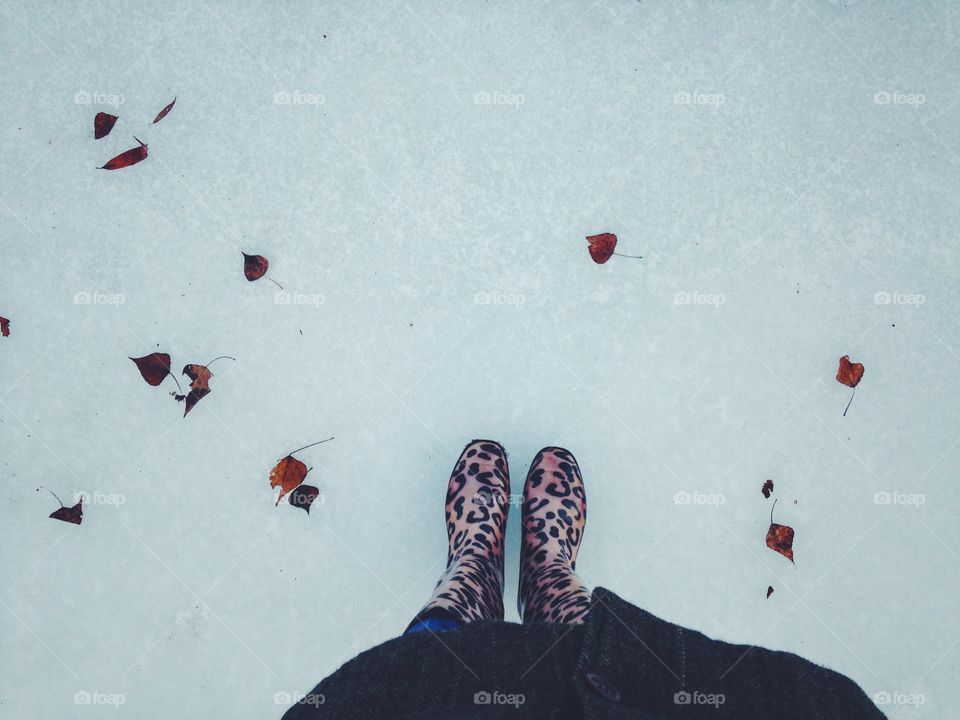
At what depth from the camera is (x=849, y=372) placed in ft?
5.60

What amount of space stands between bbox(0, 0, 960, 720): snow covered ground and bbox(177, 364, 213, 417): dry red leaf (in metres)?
0.03

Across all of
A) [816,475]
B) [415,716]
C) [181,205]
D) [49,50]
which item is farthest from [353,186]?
[816,475]

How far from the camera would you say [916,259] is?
172 centimetres

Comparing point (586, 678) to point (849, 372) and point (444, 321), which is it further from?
point (849, 372)

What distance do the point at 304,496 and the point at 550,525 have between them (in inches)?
26.1

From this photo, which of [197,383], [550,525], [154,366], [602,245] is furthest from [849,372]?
[154,366]

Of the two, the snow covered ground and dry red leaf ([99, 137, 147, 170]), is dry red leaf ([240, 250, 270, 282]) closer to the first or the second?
the snow covered ground

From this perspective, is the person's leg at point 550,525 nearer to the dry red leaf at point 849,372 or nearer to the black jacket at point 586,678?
the black jacket at point 586,678

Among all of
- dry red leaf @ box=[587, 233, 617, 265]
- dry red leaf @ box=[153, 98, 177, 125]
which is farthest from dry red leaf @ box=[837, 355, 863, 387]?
dry red leaf @ box=[153, 98, 177, 125]

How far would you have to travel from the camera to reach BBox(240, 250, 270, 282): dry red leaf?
1691mm

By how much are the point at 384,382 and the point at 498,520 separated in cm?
47

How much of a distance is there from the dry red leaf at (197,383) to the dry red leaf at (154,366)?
0.19ft

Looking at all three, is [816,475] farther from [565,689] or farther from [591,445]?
[565,689]

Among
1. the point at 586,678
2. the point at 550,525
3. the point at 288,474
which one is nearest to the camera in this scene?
the point at 586,678
